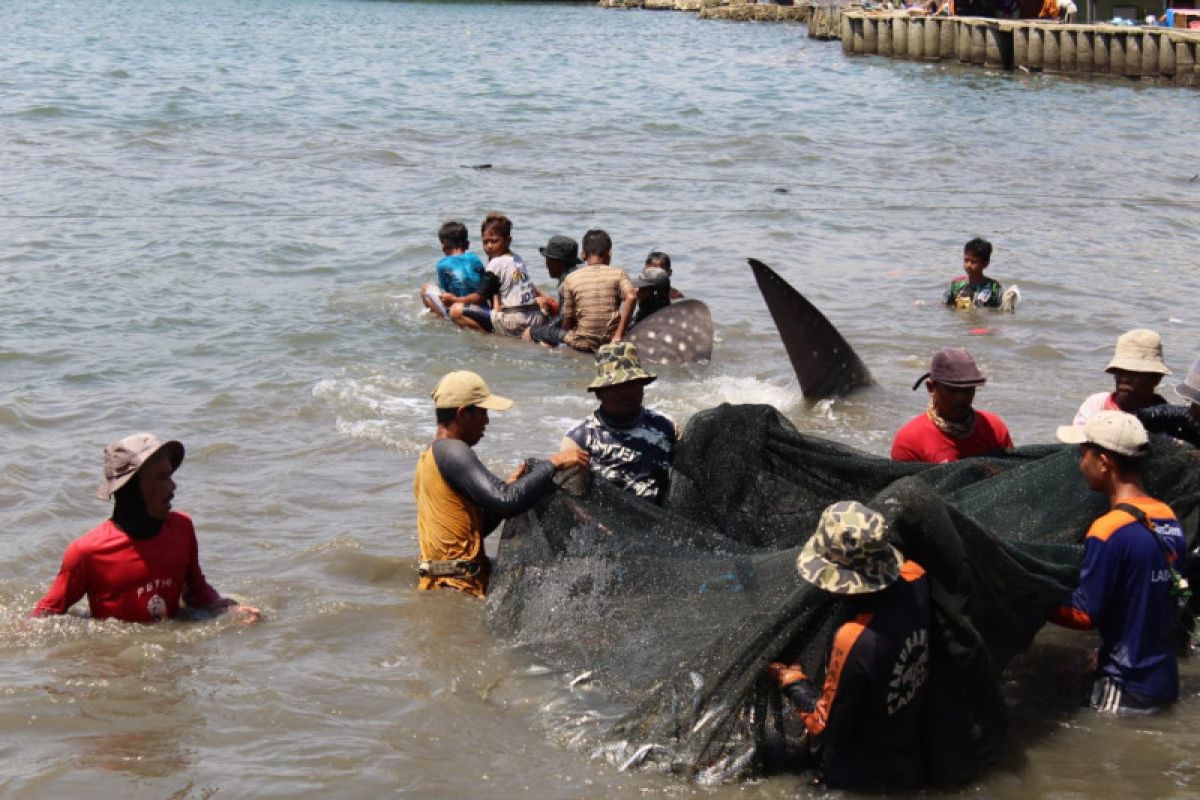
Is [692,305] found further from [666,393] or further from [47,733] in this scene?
[47,733]

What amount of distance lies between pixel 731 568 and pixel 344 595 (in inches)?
92.9

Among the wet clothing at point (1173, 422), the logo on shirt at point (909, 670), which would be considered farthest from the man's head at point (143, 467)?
the wet clothing at point (1173, 422)

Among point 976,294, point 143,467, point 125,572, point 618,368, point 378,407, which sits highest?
point 618,368

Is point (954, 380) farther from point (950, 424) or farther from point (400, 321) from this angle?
point (400, 321)

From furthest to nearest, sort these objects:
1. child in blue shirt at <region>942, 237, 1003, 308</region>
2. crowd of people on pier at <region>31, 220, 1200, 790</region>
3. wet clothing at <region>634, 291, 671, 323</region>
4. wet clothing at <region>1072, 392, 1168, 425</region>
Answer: child in blue shirt at <region>942, 237, 1003, 308</region> → wet clothing at <region>634, 291, 671, 323</region> → wet clothing at <region>1072, 392, 1168, 425</region> → crowd of people on pier at <region>31, 220, 1200, 790</region>

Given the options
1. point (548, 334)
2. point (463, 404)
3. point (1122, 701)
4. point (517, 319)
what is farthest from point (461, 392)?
point (517, 319)

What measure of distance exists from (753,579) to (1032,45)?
1354 inches

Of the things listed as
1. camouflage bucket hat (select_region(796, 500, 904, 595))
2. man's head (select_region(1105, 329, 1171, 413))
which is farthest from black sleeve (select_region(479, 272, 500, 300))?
camouflage bucket hat (select_region(796, 500, 904, 595))

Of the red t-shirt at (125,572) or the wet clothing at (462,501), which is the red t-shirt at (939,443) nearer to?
the wet clothing at (462,501)

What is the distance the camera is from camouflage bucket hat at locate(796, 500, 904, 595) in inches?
164

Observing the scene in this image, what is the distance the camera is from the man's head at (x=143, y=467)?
16.7 ft

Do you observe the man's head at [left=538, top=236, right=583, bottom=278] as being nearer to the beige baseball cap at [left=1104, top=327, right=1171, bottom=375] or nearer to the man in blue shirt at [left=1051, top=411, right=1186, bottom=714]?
the beige baseball cap at [left=1104, top=327, right=1171, bottom=375]

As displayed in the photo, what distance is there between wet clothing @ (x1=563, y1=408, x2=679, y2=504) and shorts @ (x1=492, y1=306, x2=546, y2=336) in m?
6.50

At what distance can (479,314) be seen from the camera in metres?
12.6
